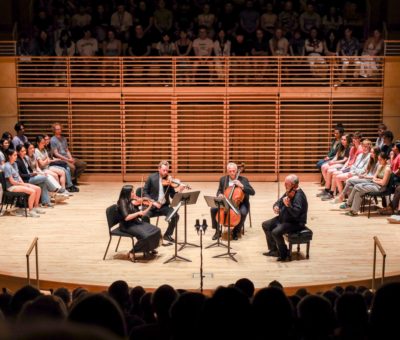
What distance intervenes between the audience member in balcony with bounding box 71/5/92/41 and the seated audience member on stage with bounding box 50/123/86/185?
9.58 ft

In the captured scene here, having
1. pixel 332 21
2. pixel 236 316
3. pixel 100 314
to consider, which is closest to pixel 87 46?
pixel 332 21

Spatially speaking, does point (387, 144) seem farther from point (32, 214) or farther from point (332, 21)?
point (32, 214)

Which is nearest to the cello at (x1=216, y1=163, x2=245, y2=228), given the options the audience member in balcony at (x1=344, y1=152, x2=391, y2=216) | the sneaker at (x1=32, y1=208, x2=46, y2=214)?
the audience member in balcony at (x1=344, y1=152, x2=391, y2=216)

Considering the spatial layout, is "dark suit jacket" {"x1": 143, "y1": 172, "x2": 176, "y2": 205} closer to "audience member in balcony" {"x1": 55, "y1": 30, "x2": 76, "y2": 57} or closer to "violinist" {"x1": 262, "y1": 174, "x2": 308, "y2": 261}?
"violinist" {"x1": 262, "y1": 174, "x2": 308, "y2": 261}

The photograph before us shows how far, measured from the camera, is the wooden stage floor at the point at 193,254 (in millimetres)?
8242

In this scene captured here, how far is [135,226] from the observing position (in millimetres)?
8930

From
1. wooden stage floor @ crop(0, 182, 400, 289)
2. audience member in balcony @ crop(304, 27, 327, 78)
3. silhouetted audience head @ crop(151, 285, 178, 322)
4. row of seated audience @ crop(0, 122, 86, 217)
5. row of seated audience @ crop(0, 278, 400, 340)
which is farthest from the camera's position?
audience member in balcony @ crop(304, 27, 327, 78)

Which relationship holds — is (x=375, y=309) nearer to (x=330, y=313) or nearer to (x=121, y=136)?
(x=330, y=313)

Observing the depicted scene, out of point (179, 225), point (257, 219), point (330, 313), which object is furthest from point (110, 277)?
point (330, 313)

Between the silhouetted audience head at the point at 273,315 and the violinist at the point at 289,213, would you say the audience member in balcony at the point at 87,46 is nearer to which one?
the violinist at the point at 289,213

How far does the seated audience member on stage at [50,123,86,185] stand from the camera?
46.9 ft

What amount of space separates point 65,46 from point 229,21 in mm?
4167

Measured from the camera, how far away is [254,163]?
16.4m

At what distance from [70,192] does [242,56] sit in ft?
17.3
